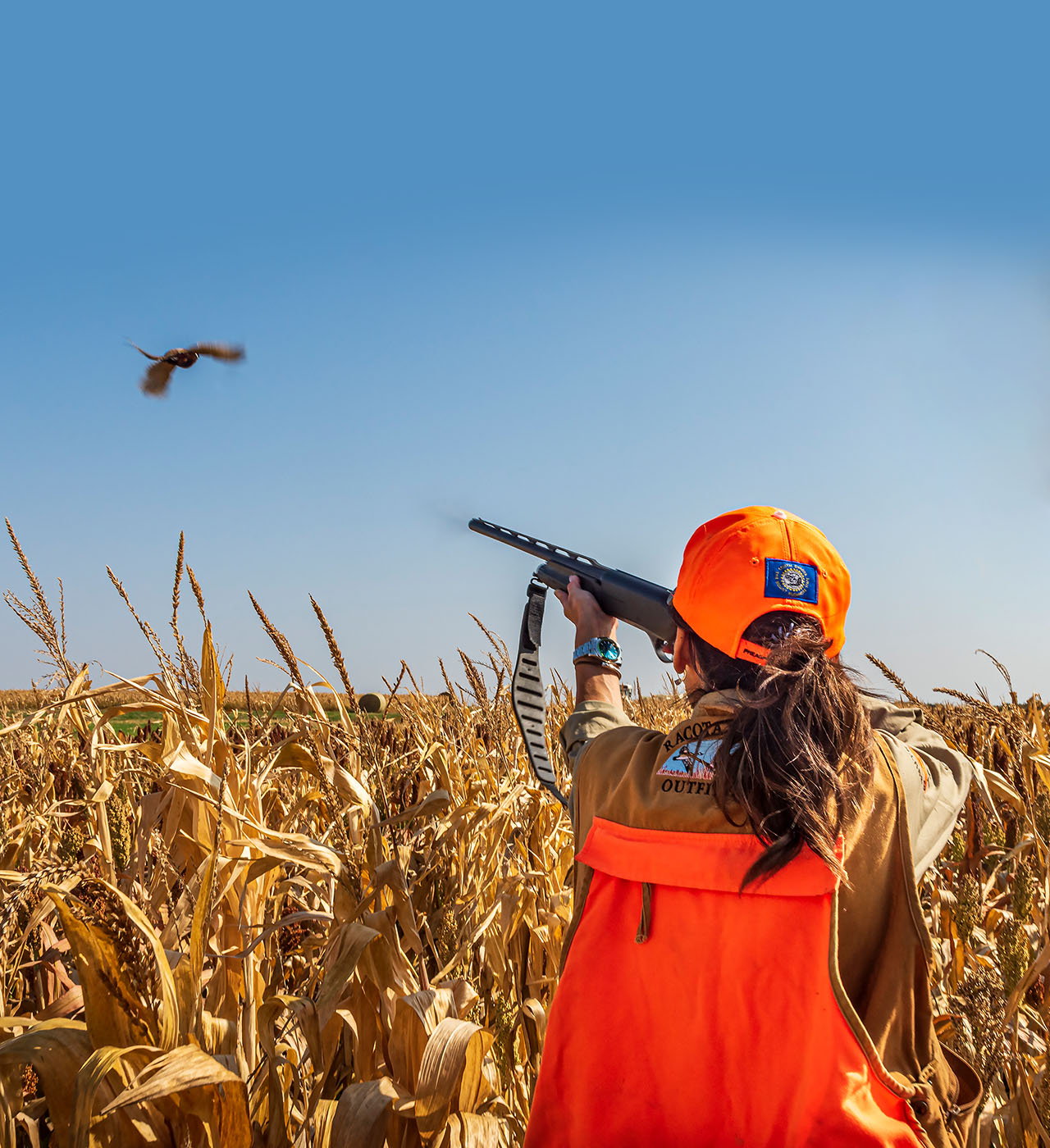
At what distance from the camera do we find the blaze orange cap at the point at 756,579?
1.73 meters

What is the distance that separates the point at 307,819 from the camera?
305 cm

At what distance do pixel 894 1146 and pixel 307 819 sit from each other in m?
2.16

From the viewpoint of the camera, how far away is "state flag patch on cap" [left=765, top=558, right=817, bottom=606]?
173 centimetres

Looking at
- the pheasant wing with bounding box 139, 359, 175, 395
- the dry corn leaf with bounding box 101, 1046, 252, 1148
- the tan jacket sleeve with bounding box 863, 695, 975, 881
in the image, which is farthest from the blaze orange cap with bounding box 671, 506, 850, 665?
the pheasant wing with bounding box 139, 359, 175, 395

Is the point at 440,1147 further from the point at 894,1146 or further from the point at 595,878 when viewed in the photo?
the point at 894,1146

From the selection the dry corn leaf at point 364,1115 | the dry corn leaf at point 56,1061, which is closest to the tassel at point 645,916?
the dry corn leaf at point 364,1115

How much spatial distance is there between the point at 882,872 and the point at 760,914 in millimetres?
271

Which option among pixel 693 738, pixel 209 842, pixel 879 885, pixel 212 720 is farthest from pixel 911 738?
pixel 209 842

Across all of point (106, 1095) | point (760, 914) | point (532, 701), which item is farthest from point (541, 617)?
point (106, 1095)

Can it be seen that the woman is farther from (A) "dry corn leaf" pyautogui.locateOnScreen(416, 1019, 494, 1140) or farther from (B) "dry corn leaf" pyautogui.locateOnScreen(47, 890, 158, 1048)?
(B) "dry corn leaf" pyautogui.locateOnScreen(47, 890, 158, 1048)

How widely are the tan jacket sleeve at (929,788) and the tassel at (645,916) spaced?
521 millimetres

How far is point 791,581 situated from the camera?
1.75 m

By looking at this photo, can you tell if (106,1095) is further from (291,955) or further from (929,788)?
(929,788)

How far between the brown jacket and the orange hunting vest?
49 mm
